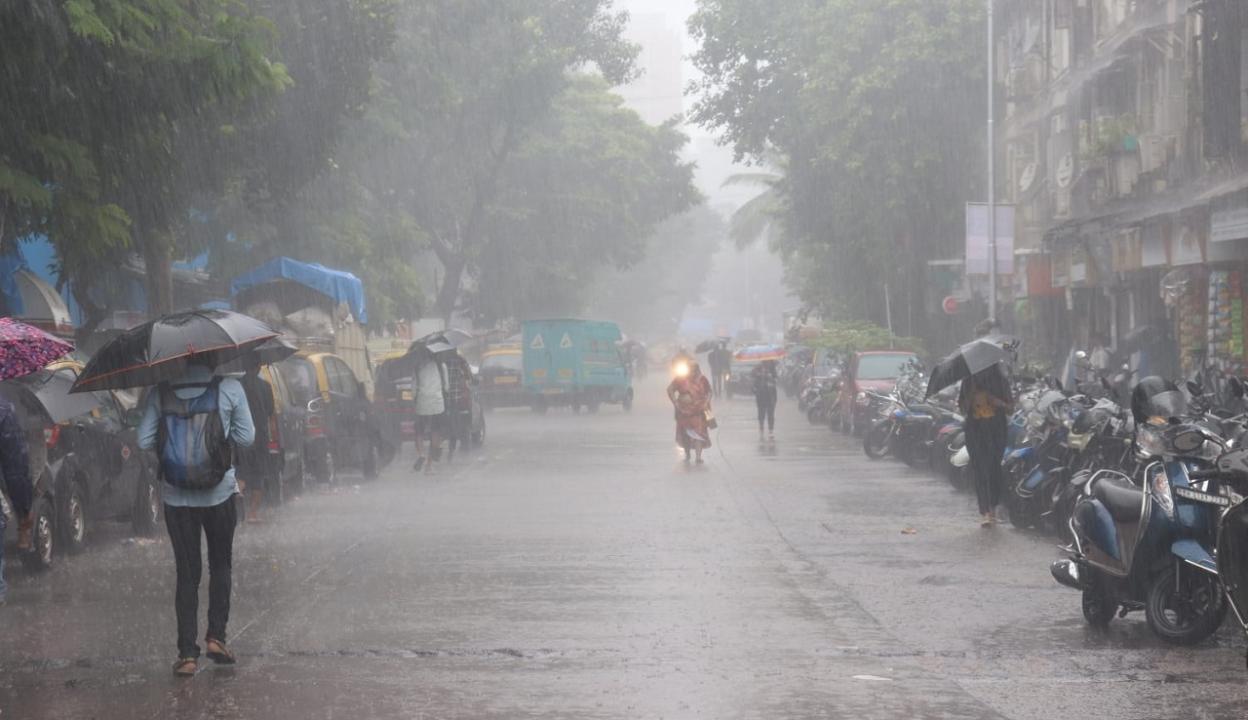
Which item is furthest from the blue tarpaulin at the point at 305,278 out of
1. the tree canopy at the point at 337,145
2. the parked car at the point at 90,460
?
the parked car at the point at 90,460

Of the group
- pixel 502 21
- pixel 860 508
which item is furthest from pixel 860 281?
pixel 860 508

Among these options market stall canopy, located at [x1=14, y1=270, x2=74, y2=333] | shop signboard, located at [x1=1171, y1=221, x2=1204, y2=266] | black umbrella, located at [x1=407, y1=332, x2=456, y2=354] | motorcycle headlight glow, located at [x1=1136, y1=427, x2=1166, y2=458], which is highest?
shop signboard, located at [x1=1171, y1=221, x2=1204, y2=266]

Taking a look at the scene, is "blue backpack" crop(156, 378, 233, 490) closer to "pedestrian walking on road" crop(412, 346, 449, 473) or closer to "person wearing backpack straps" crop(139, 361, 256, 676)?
"person wearing backpack straps" crop(139, 361, 256, 676)

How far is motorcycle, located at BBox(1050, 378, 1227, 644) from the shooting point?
884 cm

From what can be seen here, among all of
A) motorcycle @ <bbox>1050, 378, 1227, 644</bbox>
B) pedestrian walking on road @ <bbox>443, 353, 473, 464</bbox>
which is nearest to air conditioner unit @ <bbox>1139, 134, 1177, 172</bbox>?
pedestrian walking on road @ <bbox>443, 353, 473, 464</bbox>

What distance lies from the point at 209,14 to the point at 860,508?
8190 mm

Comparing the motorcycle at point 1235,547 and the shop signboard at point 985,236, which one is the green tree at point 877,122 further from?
the motorcycle at point 1235,547

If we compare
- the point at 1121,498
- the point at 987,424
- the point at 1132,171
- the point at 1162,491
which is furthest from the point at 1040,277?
the point at 1162,491

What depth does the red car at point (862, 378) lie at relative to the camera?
31250 millimetres

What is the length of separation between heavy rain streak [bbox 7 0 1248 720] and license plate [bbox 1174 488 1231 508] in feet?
0.06

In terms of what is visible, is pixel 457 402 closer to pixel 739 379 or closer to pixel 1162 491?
pixel 1162 491

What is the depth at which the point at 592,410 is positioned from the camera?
44.8m

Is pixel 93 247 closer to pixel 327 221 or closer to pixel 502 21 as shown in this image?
pixel 327 221

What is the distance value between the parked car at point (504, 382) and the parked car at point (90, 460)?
2941cm
